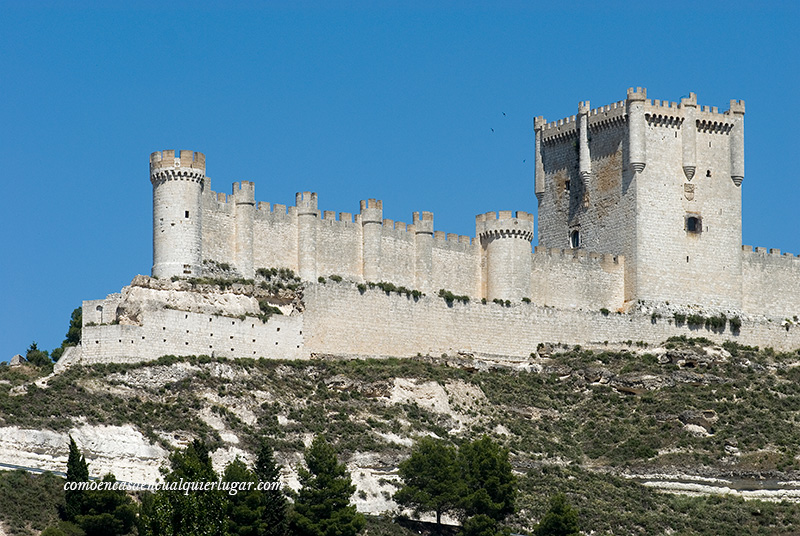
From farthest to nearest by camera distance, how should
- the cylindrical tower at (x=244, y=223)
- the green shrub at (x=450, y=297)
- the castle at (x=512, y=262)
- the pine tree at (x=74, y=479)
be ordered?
the green shrub at (x=450, y=297), the cylindrical tower at (x=244, y=223), the castle at (x=512, y=262), the pine tree at (x=74, y=479)

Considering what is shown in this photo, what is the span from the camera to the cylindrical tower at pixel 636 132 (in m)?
84.7

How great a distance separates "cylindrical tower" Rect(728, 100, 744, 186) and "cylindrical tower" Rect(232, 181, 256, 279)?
2247 centimetres

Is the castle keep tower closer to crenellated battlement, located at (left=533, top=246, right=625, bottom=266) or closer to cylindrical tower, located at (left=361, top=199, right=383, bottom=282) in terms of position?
crenellated battlement, located at (left=533, top=246, right=625, bottom=266)

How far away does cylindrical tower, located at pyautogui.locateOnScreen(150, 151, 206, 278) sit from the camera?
73625 mm

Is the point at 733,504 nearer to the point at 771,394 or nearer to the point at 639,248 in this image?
the point at 771,394

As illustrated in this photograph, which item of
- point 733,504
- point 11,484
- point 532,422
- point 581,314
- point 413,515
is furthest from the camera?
point 581,314

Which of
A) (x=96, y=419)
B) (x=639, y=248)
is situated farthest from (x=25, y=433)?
(x=639, y=248)

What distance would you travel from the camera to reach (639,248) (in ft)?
278

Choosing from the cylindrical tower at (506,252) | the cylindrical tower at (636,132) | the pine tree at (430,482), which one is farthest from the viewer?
the cylindrical tower at (636,132)

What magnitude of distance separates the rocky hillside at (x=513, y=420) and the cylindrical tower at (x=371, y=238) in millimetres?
3811

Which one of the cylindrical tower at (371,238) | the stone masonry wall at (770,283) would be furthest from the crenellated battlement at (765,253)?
the cylindrical tower at (371,238)

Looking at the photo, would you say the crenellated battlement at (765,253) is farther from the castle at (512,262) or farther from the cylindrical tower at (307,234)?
the cylindrical tower at (307,234)

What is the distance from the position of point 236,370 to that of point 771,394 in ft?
69.3

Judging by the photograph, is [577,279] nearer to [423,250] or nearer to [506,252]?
[506,252]
